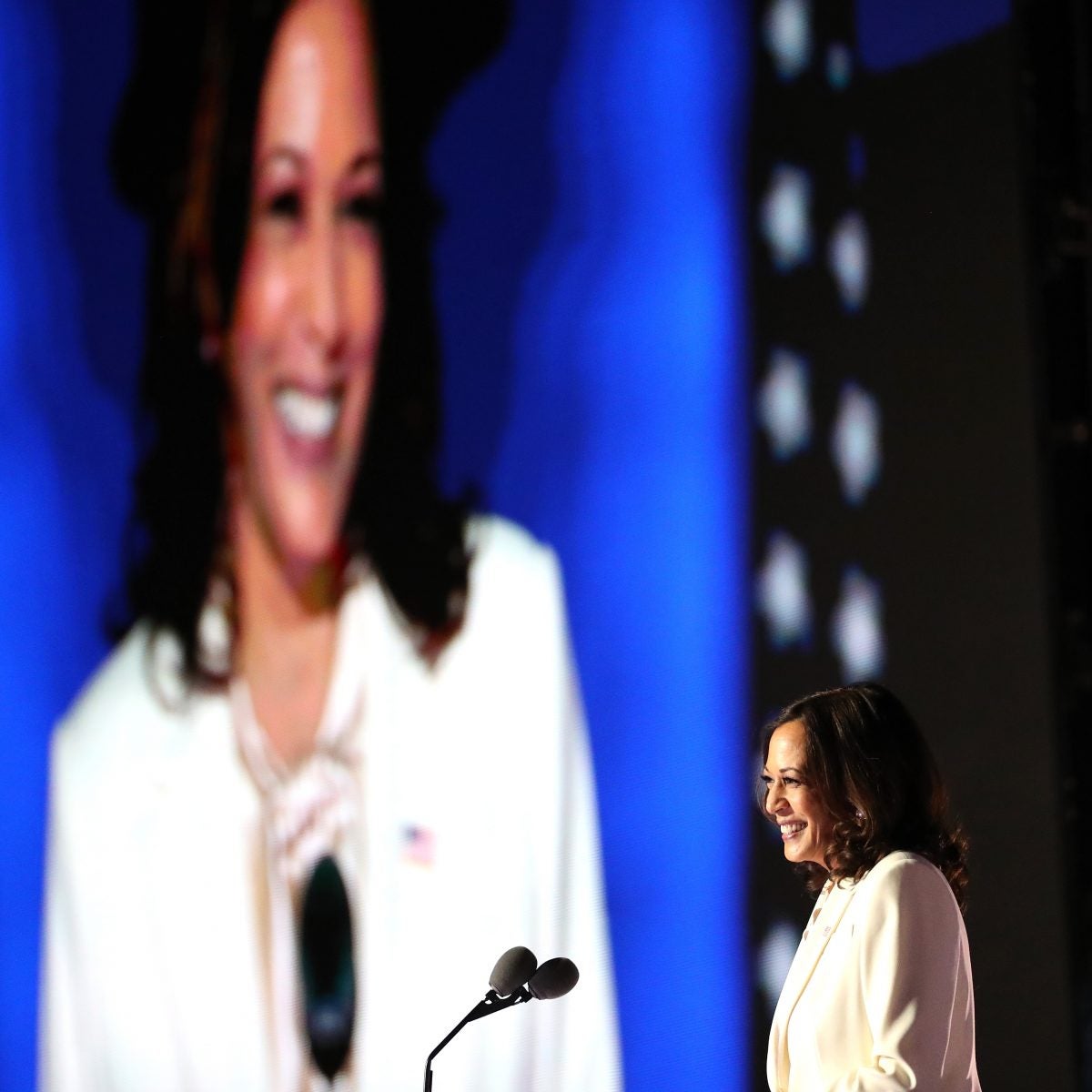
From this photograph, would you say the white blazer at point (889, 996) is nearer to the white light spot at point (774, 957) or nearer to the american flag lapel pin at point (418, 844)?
the american flag lapel pin at point (418, 844)

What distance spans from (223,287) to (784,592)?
5.22 ft

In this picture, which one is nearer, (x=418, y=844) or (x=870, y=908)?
(x=870, y=908)

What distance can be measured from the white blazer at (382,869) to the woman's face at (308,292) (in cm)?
30

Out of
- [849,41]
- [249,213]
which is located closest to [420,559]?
[249,213]

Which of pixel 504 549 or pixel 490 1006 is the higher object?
pixel 504 549

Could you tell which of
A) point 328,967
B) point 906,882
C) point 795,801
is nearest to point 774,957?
point 328,967

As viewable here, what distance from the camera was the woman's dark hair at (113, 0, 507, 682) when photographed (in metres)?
3.80

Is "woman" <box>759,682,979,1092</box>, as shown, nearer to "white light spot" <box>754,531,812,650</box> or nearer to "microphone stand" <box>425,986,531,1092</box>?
"microphone stand" <box>425,986,531,1092</box>

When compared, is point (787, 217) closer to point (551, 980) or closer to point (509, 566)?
point (509, 566)

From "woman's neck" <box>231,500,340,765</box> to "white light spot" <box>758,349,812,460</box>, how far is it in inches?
48.7

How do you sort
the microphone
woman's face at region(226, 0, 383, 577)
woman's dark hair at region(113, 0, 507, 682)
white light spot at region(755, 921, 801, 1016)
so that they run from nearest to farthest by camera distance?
the microphone → woman's dark hair at region(113, 0, 507, 682) → woman's face at region(226, 0, 383, 577) → white light spot at region(755, 921, 801, 1016)

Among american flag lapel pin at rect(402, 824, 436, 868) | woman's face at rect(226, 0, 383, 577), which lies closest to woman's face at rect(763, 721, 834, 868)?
american flag lapel pin at rect(402, 824, 436, 868)

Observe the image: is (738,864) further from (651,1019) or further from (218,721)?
(218,721)

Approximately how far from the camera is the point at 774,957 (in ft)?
13.8
